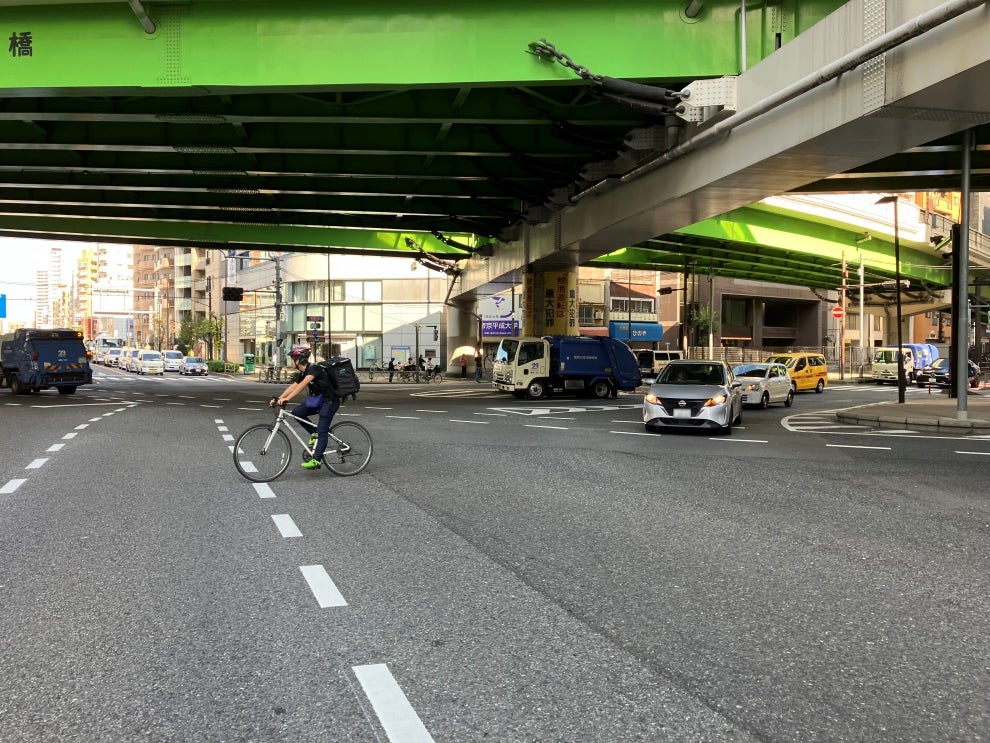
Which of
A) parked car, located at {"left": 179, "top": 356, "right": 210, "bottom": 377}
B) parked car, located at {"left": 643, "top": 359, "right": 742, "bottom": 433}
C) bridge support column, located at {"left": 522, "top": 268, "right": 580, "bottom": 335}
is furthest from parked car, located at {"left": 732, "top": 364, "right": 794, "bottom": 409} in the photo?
parked car, located at {"left": 179, "top": 356, "right": 210, "bottom": 377}

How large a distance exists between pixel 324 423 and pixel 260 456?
87cm

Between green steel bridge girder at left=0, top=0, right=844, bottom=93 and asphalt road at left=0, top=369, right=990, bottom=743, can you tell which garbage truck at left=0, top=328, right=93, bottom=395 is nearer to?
green steel bridge girder at left=0, top=0, right=844, bottom=93

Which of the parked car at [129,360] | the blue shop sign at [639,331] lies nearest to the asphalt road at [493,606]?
the blue shop sign at [639,331]

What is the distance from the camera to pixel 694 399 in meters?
16.9

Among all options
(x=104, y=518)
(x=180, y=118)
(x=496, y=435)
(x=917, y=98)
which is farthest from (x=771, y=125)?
(x=104, y=518)

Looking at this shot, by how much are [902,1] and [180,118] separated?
540 inches

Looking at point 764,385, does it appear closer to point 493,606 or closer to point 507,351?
point 507,351

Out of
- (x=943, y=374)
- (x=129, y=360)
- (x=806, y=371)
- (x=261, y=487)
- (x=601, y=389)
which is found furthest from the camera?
(x=129, y=360)

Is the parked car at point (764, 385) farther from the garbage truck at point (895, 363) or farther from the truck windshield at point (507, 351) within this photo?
the garbage truck at point (895, 363)

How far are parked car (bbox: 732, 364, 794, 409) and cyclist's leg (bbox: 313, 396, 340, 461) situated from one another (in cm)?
1799

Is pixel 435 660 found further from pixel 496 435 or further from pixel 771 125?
pixel 771 125

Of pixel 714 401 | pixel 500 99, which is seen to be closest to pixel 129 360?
pixel 500 99

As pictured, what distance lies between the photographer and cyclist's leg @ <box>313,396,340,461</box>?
10.5 metres

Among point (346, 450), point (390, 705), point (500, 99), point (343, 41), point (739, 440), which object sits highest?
point (343, 41)
